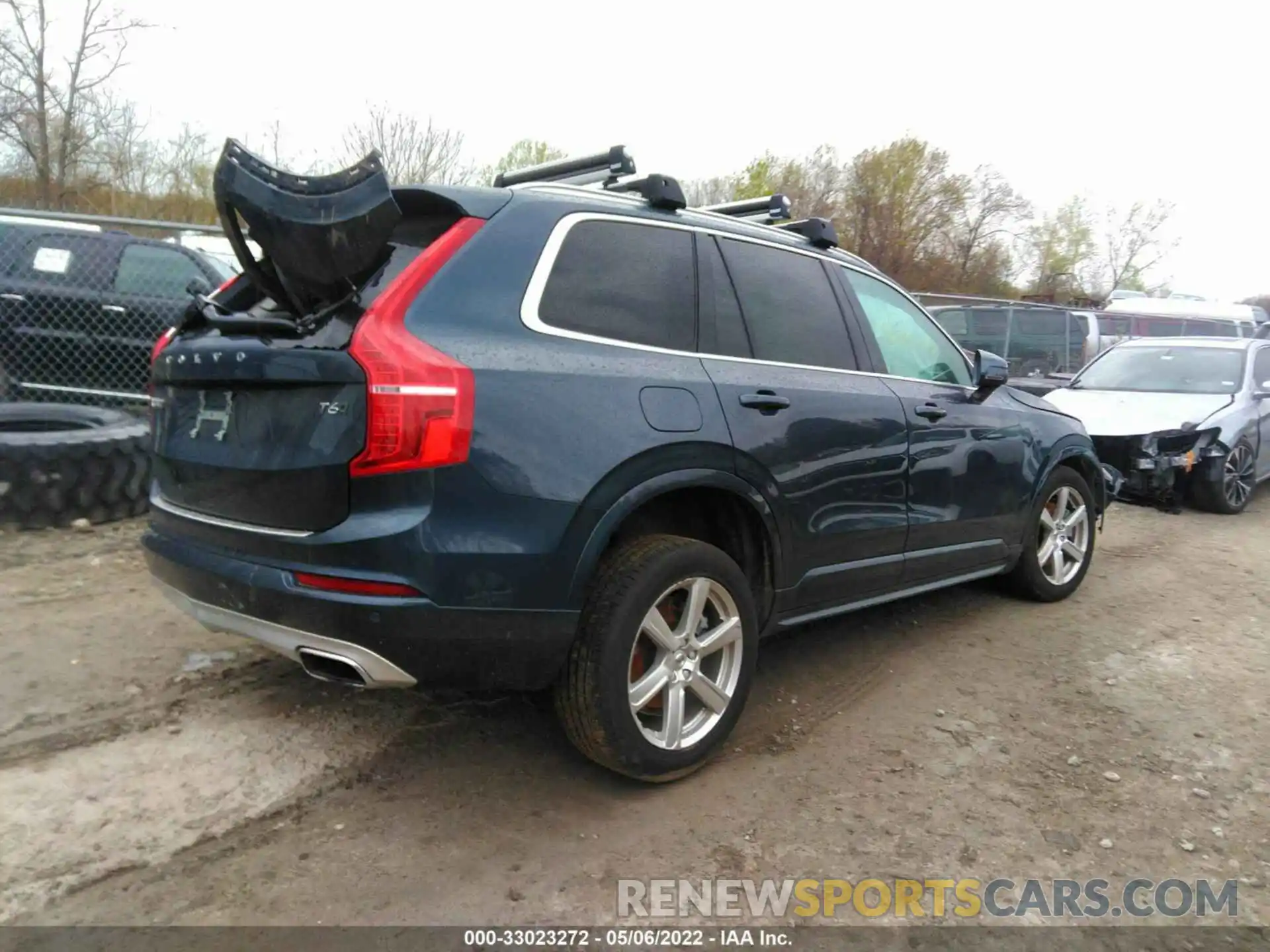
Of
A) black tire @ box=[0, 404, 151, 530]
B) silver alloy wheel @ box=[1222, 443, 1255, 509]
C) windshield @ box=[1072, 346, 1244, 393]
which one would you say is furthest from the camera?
windshield @ box=[1072, 346, 1244, 393]

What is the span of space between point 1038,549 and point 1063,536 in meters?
0.25

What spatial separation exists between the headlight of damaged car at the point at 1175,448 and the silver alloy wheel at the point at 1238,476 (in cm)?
20

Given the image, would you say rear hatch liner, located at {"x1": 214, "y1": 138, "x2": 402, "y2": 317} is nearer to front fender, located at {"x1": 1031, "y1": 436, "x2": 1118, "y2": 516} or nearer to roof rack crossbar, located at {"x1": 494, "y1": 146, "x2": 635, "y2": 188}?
roof rack crossbar, located at {"x1": 494, "y1": 146, "x2": 635, "y2": 188}

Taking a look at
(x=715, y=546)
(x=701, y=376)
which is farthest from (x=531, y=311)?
(x=715, y=546)

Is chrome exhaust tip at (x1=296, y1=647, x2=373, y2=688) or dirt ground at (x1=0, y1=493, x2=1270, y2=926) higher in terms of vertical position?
chrome exhaust tip at (x1=296, y1=647, x2=373, y2=688)

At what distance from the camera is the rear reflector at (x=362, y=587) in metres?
2.52

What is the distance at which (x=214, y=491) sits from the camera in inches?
Result: 114

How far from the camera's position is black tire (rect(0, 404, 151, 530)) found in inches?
205

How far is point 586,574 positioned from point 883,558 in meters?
1.68

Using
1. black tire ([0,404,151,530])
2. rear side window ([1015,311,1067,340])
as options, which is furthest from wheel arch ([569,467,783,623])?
rear side window ([1015,311,1067,340])

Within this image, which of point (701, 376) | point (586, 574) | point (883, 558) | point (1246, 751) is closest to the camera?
point (586, 574)

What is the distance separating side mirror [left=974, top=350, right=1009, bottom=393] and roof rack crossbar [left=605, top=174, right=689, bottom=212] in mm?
1867

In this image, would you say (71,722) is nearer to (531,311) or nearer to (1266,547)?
(531,311)

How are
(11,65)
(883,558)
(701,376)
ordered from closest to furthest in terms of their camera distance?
(701,376) < (883,558) < (11,65)
